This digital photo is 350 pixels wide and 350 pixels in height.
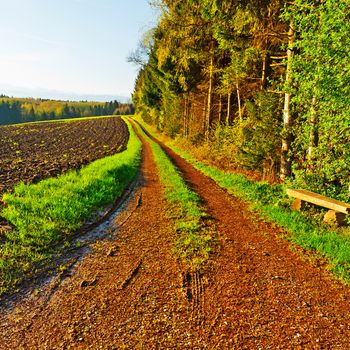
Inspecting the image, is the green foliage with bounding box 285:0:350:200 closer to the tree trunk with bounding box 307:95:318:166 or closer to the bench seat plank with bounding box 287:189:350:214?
the tree trunk with bounding box 307:95:318:166

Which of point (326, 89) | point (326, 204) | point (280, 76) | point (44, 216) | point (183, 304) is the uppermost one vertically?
point (280, 76)

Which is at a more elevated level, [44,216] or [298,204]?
[298,204]

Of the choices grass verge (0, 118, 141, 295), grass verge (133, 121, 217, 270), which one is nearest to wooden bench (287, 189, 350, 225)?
grass verge (133, 121, 217, 270)

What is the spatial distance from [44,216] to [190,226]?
383 cm

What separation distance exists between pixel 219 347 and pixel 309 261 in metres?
3.16

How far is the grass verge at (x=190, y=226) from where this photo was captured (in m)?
5.69

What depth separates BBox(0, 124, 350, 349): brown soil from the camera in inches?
137

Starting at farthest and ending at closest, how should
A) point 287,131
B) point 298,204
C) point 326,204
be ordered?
1. point 287,131
2. point 298,204
3. point 326,204

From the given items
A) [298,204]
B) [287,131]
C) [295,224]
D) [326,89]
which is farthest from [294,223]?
[326,89]

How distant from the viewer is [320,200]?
24.1 ft

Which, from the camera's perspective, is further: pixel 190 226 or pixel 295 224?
pixel 295 224

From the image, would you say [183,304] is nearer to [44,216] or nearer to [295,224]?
[295,224]

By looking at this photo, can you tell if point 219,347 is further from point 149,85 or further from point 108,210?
point 149,85

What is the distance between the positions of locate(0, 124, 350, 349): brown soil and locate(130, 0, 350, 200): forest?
3.09m
